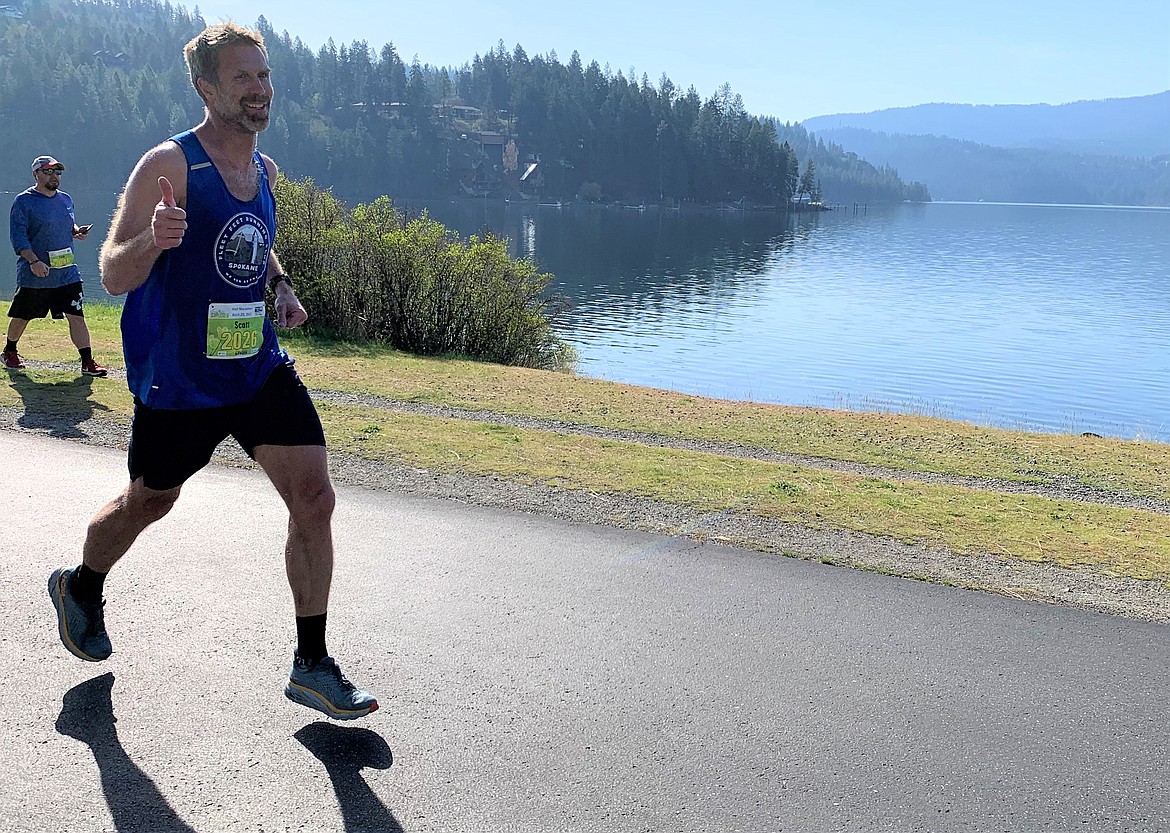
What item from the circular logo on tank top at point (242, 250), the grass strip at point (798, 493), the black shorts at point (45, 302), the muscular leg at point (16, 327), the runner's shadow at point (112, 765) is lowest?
the grass strip at point (798, 493)

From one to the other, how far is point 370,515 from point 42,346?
813 centimetres

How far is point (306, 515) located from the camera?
3.69m

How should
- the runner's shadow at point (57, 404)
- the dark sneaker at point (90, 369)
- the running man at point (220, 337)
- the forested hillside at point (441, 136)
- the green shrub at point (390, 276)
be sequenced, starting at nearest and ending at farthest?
the running man at point (220, 337), the runner's shadow at point (57, 404), the dark sneaker at point (90, 369), the green shrub at point (390, 276), the forested hillside at point (441, 136)

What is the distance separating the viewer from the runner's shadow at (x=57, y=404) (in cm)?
823

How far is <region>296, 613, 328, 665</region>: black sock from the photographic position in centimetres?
370

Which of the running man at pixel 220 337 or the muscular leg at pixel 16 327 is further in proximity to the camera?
the muscular leg at pixel 16 327

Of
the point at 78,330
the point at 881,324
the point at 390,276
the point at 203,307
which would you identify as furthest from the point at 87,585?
the point at 881,324

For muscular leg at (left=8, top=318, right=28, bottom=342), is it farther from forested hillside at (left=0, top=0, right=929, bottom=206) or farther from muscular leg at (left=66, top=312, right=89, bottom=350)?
forested hillside at (left=0, top=0, right=929, bottom=206)

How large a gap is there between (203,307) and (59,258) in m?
7.93

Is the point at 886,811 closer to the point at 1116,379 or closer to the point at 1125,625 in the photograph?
the point at 1125,625

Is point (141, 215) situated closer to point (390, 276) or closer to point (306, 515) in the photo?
point (306, 515)

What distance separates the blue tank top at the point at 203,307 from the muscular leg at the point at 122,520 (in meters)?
0.37

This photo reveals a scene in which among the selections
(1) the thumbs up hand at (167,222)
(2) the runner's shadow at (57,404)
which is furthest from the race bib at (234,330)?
(2) the runner's shadow at (57,404)

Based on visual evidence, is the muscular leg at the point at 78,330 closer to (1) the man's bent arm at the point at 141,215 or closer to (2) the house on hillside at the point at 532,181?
(1) the man's bent arm at the point at 141,215
